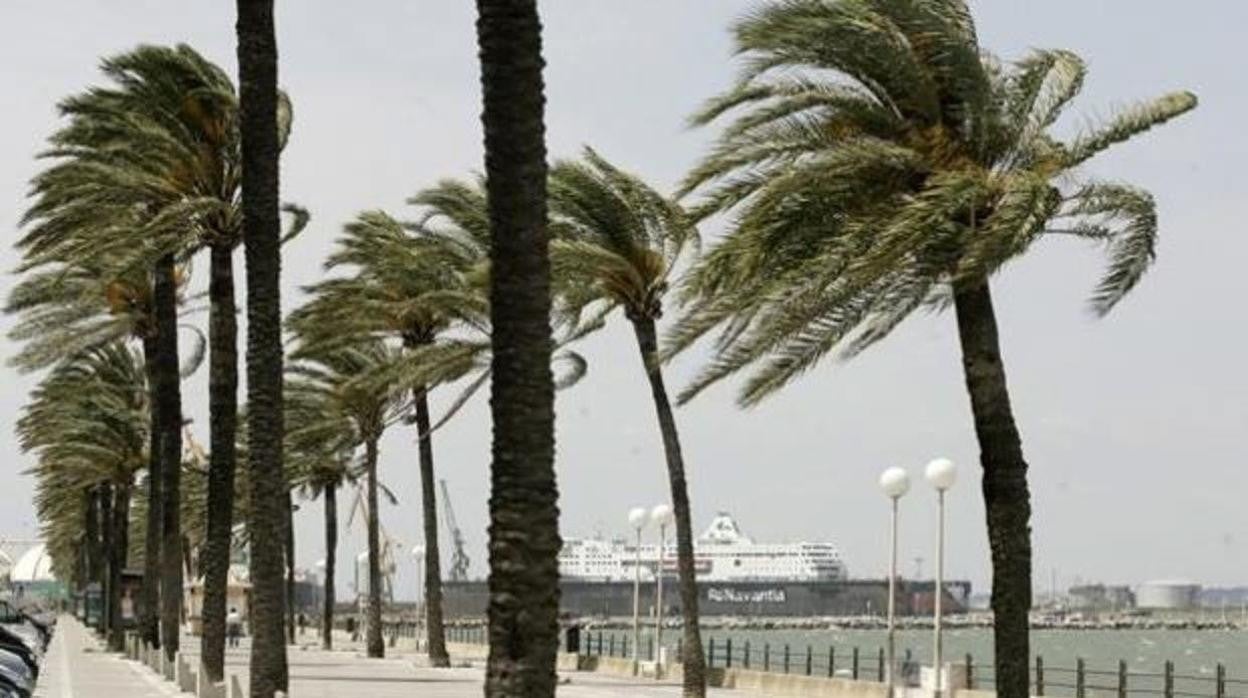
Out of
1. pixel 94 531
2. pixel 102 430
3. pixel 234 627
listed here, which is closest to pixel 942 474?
pixel 102 430

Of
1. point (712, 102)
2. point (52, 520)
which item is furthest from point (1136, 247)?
point (52, 520)

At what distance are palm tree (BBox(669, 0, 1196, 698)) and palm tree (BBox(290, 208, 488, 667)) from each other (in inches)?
743

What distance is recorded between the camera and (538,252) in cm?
1237

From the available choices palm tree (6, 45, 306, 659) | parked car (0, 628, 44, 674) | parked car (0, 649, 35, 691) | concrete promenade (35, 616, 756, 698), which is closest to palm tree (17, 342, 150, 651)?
concrete promenade (35, 616, 756, 698)

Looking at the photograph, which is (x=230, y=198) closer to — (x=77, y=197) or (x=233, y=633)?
(x=77, y=197)

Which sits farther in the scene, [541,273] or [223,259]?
[223,259]

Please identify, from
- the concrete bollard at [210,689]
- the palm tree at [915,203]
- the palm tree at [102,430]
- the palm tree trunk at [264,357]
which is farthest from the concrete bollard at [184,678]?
the palm tree at [102,430]

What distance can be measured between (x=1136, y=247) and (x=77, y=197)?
79.1 feet

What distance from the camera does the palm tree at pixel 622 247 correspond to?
33.8 metres

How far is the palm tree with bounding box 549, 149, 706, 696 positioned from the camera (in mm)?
33750

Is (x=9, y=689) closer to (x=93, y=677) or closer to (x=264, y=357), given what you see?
(x=264, y=357)

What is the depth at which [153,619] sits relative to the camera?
50.7 meters

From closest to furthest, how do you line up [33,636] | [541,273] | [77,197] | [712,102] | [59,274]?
1. [541,273]
2. [712,102]
3. [77,197]
4. [59,274]
5. [33,636]

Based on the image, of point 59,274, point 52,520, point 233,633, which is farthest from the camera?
point 52,520
